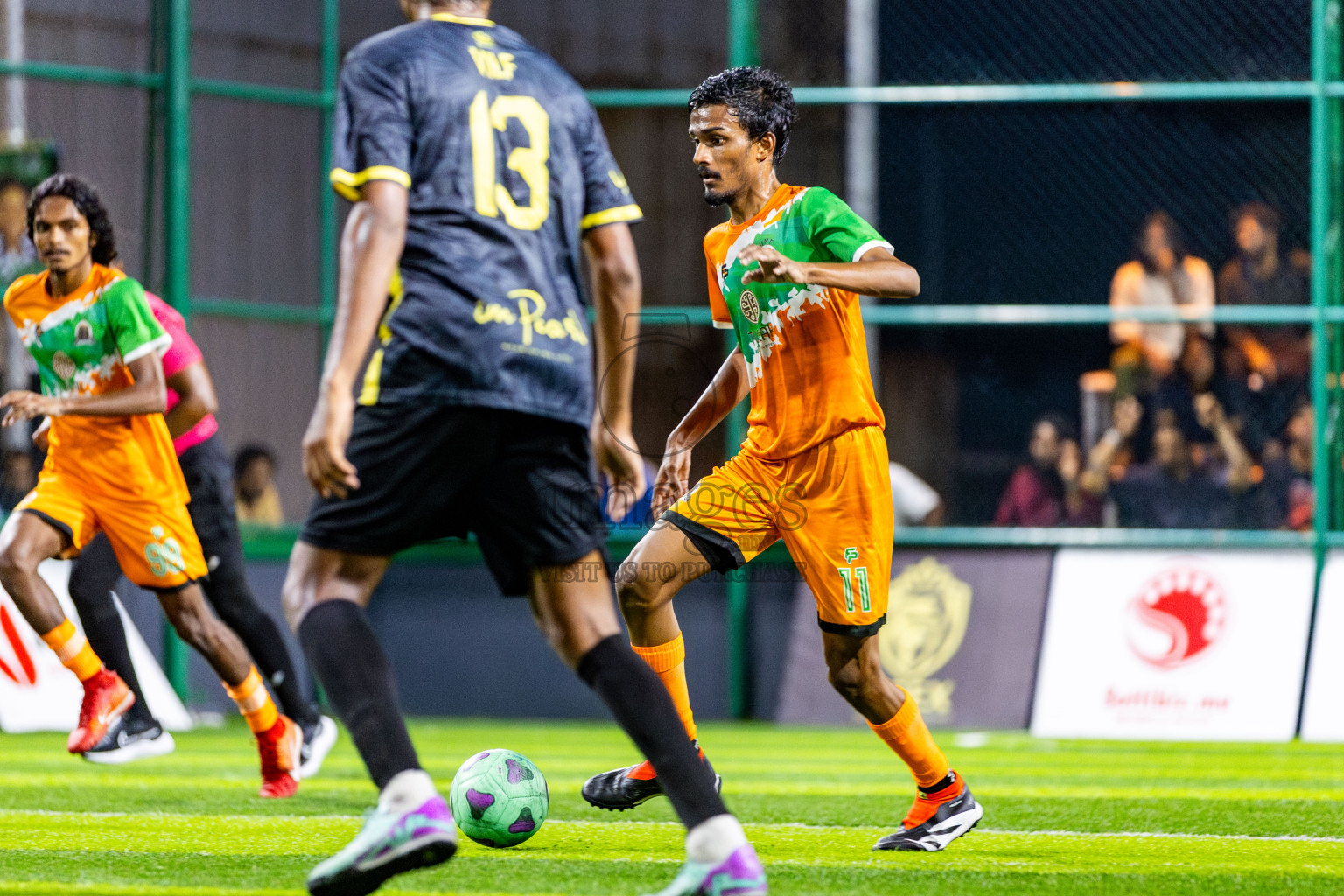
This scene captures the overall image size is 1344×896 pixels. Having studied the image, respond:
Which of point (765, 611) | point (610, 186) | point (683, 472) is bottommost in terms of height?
point (765, 611)

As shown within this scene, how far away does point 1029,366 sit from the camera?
1205 cm

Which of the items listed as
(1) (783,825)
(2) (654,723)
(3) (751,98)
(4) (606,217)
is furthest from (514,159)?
(1) (783,825)

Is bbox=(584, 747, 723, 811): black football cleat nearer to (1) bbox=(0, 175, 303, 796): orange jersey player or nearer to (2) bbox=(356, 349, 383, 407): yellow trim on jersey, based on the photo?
(1) bbox=(0, 175, 303, 796): orange jersey player

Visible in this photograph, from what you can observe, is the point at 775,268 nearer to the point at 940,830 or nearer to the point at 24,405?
the point at 940,830

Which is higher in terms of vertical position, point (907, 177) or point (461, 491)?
point (907, 177)

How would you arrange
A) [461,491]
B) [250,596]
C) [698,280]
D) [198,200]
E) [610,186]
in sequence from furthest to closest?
[698,280] < [198,200] < [250,596] < [610,186] < [461,491]

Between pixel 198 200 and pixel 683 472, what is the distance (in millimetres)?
8322

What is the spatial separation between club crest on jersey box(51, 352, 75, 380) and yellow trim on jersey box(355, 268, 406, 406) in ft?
10.4

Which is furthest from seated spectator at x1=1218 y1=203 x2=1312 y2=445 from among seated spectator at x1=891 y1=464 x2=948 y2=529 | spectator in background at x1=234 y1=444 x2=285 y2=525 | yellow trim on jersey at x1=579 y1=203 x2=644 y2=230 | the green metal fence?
yellow trim on jersey at x1=579 y1=203 x2=644 y2=230

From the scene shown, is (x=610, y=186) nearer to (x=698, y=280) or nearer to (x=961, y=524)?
(x=961, y=524)

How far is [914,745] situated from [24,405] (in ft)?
10.7

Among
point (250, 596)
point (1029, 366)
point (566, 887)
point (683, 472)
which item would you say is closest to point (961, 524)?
point (1029, 366)

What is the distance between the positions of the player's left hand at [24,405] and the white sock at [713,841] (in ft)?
11.4

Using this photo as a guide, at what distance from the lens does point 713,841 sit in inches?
136
